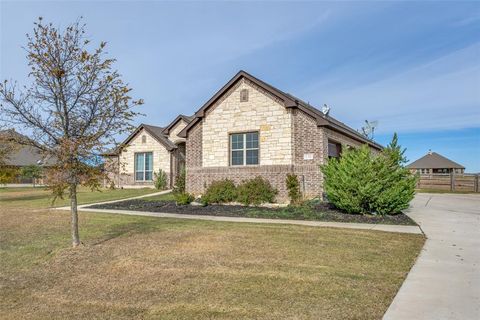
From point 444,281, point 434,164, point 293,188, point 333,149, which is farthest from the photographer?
point 434,164

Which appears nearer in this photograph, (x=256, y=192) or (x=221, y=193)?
(x=256, y=192)

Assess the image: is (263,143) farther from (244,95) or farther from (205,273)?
(205,273)

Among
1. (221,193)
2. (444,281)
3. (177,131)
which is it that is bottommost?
(444,281)

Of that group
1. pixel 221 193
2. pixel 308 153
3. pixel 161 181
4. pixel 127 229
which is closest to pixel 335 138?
pixel 308 153

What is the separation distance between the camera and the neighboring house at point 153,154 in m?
28.7

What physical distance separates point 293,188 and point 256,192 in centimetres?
179

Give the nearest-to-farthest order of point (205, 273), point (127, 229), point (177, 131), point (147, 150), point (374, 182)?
point (205, 273), point (127, 229), point (374, 182), point (147, 150), point (177, 131)

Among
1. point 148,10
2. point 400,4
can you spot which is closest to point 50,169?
point 148,10

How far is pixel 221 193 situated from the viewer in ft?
55.6

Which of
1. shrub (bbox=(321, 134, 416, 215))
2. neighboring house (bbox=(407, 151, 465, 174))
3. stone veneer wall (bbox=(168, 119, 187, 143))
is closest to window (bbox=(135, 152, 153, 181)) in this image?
stone veneer wall (bbox=(168, 119, 187, 143))

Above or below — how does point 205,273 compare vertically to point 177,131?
below

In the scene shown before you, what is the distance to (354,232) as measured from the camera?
30.3 feet

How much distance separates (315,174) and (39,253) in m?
12.0

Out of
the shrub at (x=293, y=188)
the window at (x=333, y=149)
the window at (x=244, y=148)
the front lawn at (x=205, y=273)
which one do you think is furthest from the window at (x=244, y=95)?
the front lawn at (x=205, y=273)
